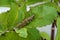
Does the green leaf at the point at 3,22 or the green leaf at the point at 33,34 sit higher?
the green leaf at the point at 3,22

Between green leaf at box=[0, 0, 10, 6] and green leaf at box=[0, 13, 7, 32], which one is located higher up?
green leaf at box=[0, 0, 10, 6]

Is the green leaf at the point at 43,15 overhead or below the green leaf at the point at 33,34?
overhead

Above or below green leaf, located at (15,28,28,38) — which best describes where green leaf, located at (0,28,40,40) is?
below

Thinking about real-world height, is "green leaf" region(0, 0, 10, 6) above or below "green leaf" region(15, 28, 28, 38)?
above

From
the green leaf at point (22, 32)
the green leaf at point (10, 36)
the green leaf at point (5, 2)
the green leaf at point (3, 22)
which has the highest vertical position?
the green leaf at point (5, 2)

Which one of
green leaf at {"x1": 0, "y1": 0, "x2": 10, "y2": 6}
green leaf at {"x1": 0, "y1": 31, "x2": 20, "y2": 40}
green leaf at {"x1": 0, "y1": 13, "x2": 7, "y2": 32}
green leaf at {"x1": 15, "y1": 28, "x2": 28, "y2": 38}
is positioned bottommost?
green leaf at {"x1": 0, "y1": 31, "x2": 20, "y2": 40}

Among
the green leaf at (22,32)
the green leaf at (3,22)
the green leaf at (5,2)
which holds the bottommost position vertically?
the green leaf at (22,32)

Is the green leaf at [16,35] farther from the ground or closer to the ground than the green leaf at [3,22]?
closer to the ground

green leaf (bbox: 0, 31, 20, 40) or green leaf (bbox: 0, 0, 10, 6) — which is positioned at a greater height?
green leaf (bbox: 0, 0, 10, 6)

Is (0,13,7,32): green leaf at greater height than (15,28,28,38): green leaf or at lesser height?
greater

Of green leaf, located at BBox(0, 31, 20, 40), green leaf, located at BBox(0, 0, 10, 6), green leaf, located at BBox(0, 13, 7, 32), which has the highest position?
green leaf, located at BBox(0, 0, 10, 6)

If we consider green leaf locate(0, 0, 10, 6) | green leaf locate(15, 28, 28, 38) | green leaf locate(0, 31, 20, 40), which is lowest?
green leaf locate(0, 31, 20, 40)

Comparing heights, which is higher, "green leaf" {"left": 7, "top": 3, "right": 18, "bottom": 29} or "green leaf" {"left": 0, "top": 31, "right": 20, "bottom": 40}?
"green leaf" {"left": 7, "top": 3, "right": 18, "bottom": 29}
